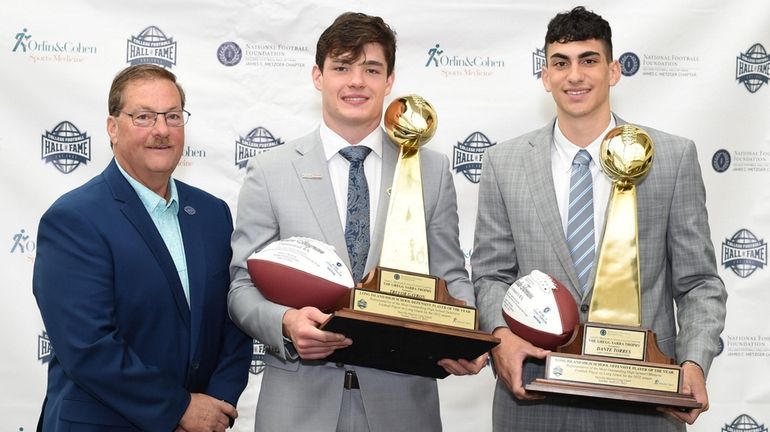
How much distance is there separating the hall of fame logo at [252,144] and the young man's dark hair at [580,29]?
1.25 m

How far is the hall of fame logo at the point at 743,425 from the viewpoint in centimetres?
309

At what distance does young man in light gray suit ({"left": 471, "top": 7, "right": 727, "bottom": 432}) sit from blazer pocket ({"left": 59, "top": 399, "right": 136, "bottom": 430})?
0.83m

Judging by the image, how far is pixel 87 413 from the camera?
185cm

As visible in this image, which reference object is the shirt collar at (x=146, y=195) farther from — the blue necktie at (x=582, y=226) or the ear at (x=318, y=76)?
the blue necktie at (x=582, y=226)

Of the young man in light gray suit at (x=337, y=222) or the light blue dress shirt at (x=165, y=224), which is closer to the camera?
the young man in light gray suit at (x=337, y=222)

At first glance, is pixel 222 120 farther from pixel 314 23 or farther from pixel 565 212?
pixel 565 212

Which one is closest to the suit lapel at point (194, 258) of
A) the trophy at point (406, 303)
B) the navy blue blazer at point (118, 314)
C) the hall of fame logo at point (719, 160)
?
the navy blue blazer at point (118, 314)

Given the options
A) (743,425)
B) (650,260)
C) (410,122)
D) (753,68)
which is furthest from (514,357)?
(753,68)

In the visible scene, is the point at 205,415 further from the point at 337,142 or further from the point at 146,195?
the point at 337,142

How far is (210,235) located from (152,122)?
0.96 ft

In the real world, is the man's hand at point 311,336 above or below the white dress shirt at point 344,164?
below

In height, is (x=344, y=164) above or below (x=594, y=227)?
above

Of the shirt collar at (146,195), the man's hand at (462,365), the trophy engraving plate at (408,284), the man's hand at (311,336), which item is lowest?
the man's hand at (462,365)

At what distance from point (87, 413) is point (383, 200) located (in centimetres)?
77
